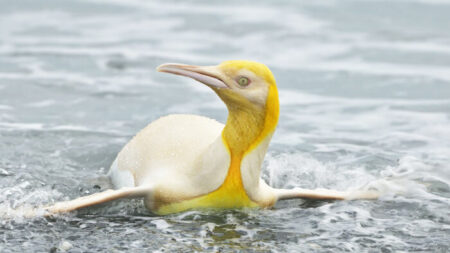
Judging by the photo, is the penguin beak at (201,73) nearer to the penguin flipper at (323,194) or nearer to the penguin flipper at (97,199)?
the penguin flipper at (97,199)

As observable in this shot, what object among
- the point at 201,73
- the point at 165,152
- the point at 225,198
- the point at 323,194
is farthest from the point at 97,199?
the point at 323,194

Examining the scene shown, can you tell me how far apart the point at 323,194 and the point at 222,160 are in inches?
43.9

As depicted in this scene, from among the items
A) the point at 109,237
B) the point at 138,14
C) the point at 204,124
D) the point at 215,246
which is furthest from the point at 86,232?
the point at 138,14

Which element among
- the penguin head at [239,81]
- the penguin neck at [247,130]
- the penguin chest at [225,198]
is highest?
the penguin head at [239,81]

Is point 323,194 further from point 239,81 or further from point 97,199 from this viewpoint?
point 97,199

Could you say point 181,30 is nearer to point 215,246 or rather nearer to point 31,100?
point 31,100

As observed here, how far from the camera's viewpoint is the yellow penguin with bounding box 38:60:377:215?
6.12 meters

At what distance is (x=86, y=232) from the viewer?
6078 millimetres

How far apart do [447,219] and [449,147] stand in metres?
2.70

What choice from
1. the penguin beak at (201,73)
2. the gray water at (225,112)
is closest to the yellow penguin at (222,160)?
the penguin beak at (201,73)

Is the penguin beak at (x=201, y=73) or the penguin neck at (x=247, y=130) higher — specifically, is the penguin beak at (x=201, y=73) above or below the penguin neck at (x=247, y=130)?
above

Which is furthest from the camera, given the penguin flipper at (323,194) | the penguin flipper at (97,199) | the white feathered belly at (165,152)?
the penguin flipper at (323,194)

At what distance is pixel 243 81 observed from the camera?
611 centimetres

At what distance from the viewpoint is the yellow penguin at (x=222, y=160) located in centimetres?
612
